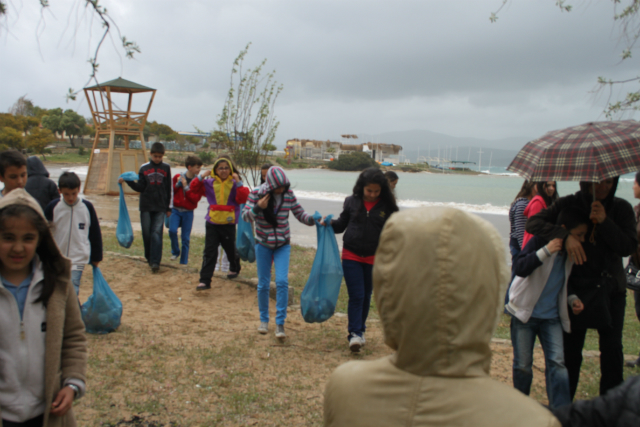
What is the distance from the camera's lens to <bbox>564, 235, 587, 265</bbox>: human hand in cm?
297

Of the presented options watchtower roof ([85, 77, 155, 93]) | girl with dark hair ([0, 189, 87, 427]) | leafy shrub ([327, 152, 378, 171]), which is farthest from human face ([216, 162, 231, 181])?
leafy shrub ([327, 152, 378, 171])

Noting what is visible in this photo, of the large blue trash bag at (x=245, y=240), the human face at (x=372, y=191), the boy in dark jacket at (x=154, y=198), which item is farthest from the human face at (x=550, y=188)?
the boy in dark jacket at (x=154, y=198)

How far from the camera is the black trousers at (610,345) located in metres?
3.18

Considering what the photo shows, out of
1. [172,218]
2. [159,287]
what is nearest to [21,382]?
[159,287]

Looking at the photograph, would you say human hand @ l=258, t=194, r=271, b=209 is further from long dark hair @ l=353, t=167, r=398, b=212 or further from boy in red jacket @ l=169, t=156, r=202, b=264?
boy in red jacket @ l=169, t=156, r=202, b=264

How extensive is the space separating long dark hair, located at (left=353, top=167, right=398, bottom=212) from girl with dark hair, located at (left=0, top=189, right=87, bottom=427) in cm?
292

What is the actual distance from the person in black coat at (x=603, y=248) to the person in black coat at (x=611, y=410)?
1.98 meters

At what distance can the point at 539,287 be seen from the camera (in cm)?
309

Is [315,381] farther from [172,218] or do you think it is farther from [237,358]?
[172,218]

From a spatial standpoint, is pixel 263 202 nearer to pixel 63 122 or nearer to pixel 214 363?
pixel 214 363

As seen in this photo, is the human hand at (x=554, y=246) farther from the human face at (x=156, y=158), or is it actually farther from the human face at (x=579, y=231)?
the human face at (x=156, y=158)

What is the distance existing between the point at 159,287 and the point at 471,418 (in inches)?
245

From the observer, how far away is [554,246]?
119 inches

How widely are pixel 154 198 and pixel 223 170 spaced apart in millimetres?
1408
